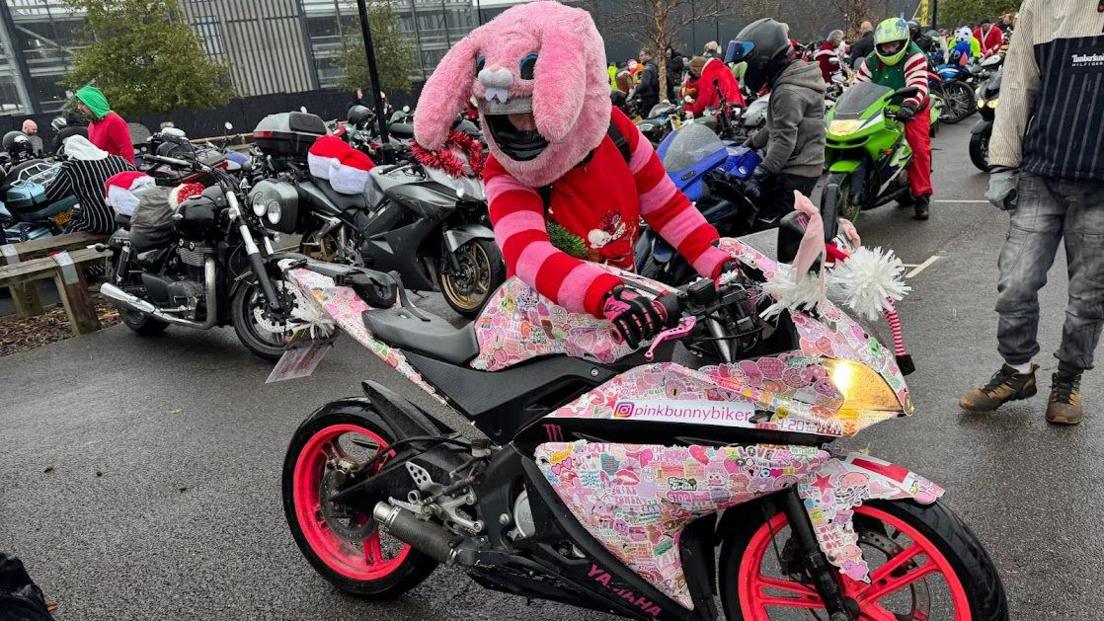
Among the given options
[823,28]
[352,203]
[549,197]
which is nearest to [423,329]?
[549,197]

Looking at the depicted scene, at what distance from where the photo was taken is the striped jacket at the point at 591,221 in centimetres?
219

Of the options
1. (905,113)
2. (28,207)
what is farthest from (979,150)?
(28,207)

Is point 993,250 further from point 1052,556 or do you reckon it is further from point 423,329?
point 423,329

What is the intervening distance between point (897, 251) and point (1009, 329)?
11.6 feet

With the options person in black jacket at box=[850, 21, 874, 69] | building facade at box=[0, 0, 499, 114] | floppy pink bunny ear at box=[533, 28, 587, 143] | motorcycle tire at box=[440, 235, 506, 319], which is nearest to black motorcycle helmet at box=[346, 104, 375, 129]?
motorcycle tire at box=[440, 235, 506, 319]

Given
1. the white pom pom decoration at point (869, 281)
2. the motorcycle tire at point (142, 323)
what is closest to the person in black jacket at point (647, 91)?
the motorcycle tire at point (142, 323)

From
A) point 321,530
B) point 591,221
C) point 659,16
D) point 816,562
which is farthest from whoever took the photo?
point 659,16

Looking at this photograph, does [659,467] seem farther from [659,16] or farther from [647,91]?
[659,16]

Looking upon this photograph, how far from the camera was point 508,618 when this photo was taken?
2805mm

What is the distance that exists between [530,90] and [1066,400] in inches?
124

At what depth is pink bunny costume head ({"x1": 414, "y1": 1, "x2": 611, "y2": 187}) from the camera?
2.15 metres

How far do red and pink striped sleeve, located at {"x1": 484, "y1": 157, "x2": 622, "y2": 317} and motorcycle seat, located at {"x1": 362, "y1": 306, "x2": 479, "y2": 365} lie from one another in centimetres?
28

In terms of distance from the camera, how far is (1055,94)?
348 cm

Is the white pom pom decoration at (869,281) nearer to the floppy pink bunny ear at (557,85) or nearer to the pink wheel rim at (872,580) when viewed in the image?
the pink wheel rim at (872,580)
